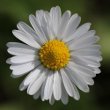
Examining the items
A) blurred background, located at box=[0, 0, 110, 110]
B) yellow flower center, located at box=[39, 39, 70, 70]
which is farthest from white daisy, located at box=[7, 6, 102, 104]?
blurred background, located at box=[0, 0, 110, 110]

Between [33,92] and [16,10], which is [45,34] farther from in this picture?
[16,10]

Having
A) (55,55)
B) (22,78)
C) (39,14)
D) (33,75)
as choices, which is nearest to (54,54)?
(55,55)

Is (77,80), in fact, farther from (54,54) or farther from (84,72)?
(54,54)

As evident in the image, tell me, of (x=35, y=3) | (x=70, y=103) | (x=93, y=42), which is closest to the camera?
(x=93, y=42)

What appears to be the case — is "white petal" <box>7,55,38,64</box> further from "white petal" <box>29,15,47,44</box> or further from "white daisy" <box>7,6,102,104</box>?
"white petal" <box>29,15,47,44</box>

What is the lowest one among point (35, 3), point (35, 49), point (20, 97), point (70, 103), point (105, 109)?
point (105, 109)

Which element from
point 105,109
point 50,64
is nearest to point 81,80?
point 50,64
